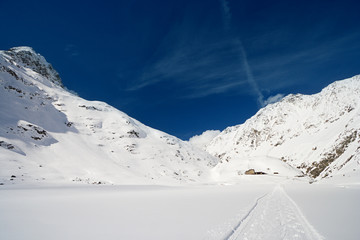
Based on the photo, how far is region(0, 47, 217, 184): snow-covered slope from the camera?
58.6m

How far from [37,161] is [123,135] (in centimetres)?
4632

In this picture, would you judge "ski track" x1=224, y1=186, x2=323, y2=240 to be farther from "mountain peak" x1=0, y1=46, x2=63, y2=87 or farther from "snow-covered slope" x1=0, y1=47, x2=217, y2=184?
"mountain peak" x1=0, y1=46, x2=63, y2=87

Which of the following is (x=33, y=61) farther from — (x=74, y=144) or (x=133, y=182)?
(x=133, y=182)

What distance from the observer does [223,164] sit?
116 metres

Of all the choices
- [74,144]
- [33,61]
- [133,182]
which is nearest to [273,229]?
[133,182]

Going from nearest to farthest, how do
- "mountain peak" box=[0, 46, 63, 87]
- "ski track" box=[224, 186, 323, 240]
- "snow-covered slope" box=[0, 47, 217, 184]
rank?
1. "ski track" box=[224, 186, 323, 240]
2. "snow-covered slope" box=[0, 47, 217, 184]
3. "mountain peak" box=[0, 46, 63, 87]

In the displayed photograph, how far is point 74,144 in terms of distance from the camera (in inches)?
3179

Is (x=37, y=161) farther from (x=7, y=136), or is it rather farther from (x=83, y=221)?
(x=83, y=221)

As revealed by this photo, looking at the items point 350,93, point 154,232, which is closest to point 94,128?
point 154,232

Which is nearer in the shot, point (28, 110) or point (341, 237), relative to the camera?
point (341, 237)

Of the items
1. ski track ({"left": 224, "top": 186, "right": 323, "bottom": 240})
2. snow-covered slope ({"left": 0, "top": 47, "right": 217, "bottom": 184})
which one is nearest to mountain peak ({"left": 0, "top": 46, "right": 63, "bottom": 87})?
snow-covered slope ({"left": 0, "top": 47, "right": 217, "bottom": 184})

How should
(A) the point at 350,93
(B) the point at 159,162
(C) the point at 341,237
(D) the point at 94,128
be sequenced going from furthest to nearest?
(A) the point at 350,93 < (D) the point at 94,128 < (B) the point at 159,162 < (C) the point at 341,237

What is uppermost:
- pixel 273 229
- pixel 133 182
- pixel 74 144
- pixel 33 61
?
pixel 33 61

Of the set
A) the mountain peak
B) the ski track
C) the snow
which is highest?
the mountain peak
